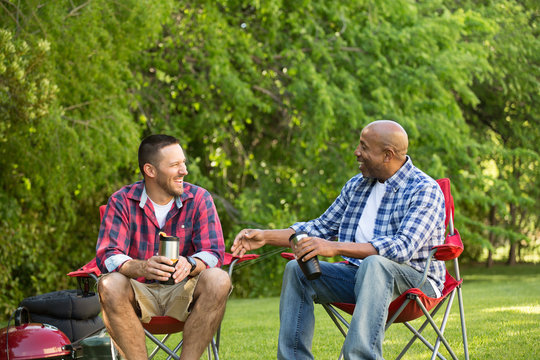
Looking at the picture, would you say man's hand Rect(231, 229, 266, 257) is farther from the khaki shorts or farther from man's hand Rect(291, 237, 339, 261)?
man's hand Rect(291, 237, 339, 261)

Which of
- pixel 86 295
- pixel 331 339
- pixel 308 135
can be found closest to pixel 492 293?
pixel 308 135

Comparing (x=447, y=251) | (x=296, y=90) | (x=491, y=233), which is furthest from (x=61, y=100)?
(x=491, y=233)

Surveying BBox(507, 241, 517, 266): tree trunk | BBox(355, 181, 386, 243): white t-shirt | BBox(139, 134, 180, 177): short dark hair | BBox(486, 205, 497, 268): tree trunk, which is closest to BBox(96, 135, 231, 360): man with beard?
BBox(139, 134, 180, 177): short dark hair

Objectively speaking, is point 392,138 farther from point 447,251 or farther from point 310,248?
point 310,248

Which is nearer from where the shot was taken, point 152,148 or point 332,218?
point 152,148

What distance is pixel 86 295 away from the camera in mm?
3561

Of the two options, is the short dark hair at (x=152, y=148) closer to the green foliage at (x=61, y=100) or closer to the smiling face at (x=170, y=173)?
the smiling face at (x=170, y=173)

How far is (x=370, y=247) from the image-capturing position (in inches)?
108

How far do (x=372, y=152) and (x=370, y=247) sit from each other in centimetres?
43

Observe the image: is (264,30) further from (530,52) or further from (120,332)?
(120,332)

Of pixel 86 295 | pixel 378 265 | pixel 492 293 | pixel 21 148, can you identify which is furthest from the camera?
pixel 492 293

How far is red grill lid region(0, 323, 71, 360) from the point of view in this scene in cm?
282

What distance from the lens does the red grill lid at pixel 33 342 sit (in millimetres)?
2820

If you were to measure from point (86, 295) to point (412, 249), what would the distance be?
165cm
